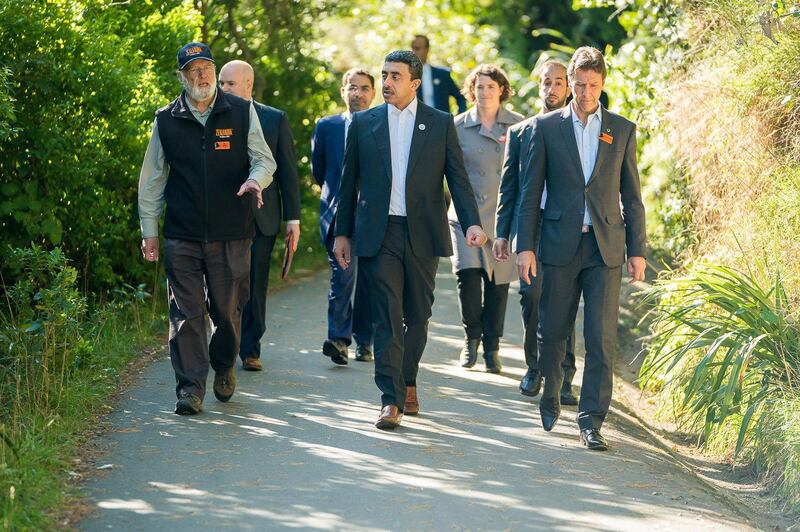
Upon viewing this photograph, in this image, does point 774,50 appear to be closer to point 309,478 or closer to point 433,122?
point 433,122

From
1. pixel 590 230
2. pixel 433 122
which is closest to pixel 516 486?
pixel 590 230

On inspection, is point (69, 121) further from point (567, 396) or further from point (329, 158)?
point (567, 396)

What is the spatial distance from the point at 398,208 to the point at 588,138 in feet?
3.84

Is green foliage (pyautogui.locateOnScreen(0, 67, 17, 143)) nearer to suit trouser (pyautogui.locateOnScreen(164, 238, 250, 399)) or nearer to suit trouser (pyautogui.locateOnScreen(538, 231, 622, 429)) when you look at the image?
suit trouser (pyautogui.locateOnScreen(164, 238, 250, 399))

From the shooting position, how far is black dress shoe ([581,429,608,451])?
23.7 feet

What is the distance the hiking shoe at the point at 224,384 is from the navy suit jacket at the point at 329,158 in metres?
2.00

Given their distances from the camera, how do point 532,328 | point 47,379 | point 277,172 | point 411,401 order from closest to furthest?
point 47,379 → point 411,401 → point 277,172 → point 532,328

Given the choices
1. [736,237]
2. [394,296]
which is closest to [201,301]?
[394,296]

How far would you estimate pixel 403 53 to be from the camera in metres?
7.51

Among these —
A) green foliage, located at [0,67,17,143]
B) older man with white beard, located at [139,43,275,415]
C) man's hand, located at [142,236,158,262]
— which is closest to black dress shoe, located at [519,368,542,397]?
older man with white beard, located at [139,43,275,415]

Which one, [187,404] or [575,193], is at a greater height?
[575,193]

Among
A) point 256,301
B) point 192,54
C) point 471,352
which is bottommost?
point 471,352

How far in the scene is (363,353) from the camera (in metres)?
9.80

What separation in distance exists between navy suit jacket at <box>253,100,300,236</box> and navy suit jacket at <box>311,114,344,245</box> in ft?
2.44
